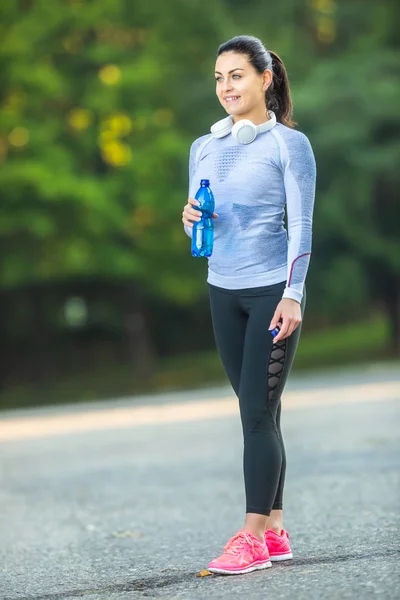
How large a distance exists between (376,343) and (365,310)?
6.88m

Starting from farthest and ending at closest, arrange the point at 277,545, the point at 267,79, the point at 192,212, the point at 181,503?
the point at 181,503 < the point at 277,545 < the point at 267,79 < the point at 192,212

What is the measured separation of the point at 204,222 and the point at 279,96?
2.12 ft

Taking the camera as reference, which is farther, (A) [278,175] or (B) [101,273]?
(B) [101,273]

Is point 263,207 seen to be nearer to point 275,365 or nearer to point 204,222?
point 204,222

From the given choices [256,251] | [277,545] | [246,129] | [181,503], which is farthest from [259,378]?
[181,503]

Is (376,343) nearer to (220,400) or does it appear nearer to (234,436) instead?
(220,400)

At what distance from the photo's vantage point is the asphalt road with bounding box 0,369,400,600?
17.8 feet

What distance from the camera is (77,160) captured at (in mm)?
25141

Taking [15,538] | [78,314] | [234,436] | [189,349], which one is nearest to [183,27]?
[78,314]

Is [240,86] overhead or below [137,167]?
overhead

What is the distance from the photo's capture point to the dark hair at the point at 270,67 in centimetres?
559

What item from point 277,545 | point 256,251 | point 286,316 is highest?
point 256,251

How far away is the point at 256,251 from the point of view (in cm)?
551

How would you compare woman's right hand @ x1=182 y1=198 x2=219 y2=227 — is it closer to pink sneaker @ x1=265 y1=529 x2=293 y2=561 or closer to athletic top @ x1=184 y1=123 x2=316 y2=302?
athletic top @ x1=184 y1=123 x2=316 y2=302
